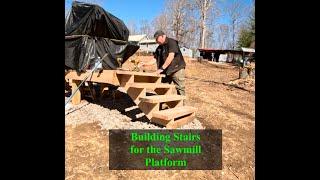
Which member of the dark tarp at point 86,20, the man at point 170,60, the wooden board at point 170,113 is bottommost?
the wooden board at point 170,113

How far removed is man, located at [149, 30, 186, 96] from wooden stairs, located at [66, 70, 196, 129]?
1.22ft

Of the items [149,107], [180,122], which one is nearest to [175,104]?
[180,122]

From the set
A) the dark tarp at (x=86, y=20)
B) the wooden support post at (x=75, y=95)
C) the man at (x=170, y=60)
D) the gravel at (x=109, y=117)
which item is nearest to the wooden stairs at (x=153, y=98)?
the gravel at (x=109, y=117)

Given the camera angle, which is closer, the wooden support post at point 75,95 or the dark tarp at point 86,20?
the wooden support post at point 75,95

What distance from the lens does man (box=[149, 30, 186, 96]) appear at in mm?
6215

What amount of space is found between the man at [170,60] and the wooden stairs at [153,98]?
1.22ft

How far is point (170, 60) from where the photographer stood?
6.14 metres

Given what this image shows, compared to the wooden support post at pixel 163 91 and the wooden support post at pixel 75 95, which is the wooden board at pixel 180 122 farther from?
the wooden support post at pixel 75 95

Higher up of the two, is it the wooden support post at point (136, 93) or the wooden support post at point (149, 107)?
the wooden support post at point (136, 93)

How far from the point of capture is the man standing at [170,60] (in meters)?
6.21

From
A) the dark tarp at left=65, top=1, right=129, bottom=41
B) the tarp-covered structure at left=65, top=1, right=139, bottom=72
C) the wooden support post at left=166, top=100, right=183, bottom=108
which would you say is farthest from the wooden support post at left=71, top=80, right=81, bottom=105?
the wooden support post at left=166, top=100, right=183, bottom=108
